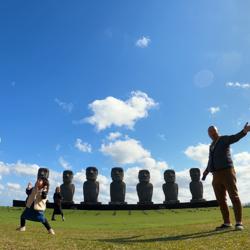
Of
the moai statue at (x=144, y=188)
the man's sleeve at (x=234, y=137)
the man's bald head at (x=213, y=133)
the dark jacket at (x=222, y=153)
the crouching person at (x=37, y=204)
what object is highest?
the moai statue at (x=144, y=188)

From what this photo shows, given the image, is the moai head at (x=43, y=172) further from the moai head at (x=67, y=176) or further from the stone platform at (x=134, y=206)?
the stone platform at (x=134, y=206)

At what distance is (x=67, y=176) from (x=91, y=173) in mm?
2706

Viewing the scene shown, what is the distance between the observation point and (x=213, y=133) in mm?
11102

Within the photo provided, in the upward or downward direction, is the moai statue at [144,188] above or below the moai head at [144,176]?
below

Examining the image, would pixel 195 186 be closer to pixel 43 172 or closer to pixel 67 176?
pixel 67 176

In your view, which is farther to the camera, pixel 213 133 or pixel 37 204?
pixel 37 204

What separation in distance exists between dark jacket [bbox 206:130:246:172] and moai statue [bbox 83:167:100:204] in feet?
108

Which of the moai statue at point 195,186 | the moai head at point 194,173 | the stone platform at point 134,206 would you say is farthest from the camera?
the moai head at point 194,173

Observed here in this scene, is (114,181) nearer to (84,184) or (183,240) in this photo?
(84,184)

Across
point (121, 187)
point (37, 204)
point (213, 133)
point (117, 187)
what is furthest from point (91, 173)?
point (213, 133)

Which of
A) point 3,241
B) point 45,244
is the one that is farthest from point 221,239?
point 3,241

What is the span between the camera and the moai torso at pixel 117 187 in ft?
140

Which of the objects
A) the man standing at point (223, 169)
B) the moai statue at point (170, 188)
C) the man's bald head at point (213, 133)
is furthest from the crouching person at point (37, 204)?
the moai statue at point (170, 188)

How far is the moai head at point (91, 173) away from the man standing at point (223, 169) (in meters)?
33.8
